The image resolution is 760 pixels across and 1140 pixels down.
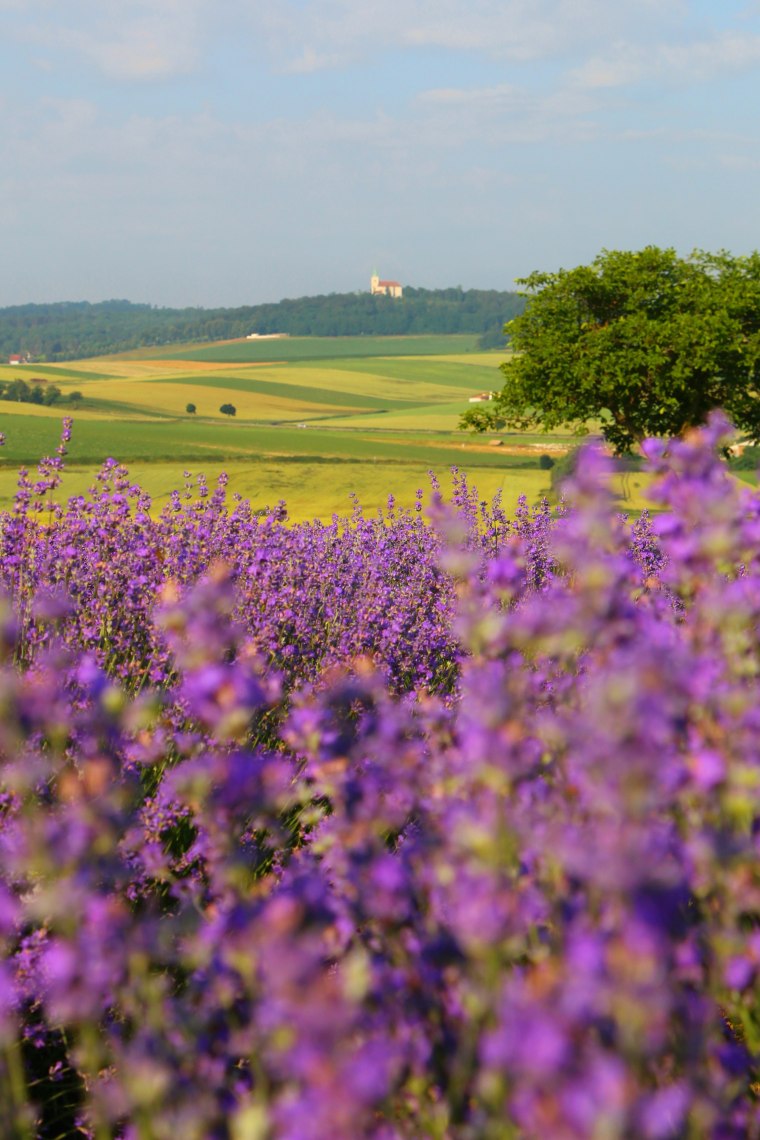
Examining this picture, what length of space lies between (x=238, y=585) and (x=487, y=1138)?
14.7ft

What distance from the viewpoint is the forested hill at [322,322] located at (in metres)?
110

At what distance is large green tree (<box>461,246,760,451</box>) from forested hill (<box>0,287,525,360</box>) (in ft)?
261

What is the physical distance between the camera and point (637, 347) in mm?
21984

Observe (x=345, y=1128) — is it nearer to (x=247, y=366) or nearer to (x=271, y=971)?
(x=271, y=971)

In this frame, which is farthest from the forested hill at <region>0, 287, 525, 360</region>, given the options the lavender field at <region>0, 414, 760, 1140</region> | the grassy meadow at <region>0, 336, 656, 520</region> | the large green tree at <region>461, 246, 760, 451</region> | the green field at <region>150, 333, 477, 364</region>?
the lavender field at <region>0, 414, 760, 1140</region>

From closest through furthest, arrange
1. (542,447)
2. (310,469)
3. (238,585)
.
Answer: (238,585) → (310,469) → (542,447)

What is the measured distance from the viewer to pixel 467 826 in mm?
1169

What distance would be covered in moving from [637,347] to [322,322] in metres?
94.2

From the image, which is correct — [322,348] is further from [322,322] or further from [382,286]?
[382,286]

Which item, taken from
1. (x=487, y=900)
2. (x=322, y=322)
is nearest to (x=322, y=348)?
(x=322, y=322)

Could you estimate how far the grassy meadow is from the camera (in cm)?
1989

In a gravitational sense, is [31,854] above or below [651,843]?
below

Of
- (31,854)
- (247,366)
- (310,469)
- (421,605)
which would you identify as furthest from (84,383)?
(31,854)

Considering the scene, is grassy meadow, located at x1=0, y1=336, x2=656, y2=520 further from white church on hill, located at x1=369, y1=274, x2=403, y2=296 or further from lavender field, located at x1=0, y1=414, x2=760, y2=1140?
white church on hill, located at x1=369, y1=274, x2=403, y2=296
